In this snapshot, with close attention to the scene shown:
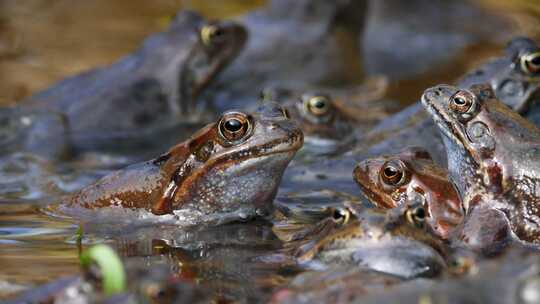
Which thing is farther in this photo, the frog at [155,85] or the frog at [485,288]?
the frog at [155,85]

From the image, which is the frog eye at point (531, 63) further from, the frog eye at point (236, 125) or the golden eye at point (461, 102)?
the frog eye at point (236, 125)

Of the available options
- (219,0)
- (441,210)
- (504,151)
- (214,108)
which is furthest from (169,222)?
(219,0)

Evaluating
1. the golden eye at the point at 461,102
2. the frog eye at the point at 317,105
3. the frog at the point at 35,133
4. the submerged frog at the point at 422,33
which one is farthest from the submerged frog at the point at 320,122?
the submerged frog at the point at 422,33

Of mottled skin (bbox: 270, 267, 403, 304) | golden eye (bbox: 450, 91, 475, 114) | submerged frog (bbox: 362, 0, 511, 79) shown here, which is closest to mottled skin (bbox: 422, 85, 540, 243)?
golden eye (bbox: 450, 91, 475, 114)

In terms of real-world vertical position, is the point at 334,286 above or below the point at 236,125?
below

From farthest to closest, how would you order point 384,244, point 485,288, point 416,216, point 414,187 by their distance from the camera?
point 414,187 → point 416,216 → point 384,244 → point 485,288

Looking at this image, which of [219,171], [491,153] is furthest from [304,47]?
[491,153]

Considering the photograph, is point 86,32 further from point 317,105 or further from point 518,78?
point 518,78
